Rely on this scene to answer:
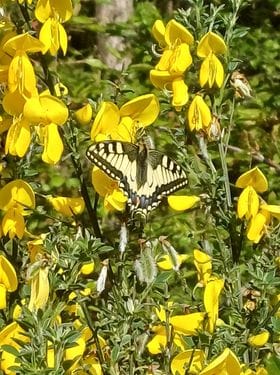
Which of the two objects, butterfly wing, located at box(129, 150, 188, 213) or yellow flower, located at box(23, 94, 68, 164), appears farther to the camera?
butterfly wing, located at box(129, 150, 188, 213)

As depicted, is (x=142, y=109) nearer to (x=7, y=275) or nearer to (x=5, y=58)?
(x=5, y=58)

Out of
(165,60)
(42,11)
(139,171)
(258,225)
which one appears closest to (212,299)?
(258,225)

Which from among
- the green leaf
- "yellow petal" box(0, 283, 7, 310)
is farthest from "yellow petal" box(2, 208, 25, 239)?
the green leaf

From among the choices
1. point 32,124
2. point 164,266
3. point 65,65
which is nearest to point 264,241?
point 164,266

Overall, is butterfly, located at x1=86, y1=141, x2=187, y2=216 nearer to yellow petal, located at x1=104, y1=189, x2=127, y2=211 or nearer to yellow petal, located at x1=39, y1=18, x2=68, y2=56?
yellow petal, located at x1=104, y1=189, x2=127, y2=211

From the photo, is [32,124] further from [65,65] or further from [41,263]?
[65,65]

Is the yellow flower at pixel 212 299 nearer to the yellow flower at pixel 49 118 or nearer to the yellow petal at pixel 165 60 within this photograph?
the yellow flower at pixel 49 118
